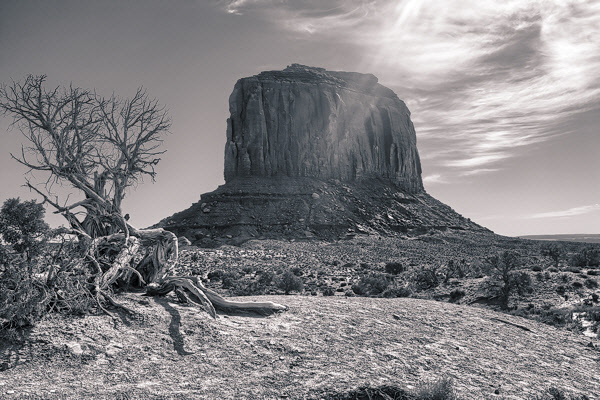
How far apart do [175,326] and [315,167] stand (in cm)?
7597

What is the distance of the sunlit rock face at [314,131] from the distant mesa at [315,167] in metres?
0.22

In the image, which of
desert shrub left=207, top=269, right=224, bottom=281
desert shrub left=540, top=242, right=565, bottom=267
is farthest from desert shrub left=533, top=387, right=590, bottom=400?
desert shrub left=540, top=242, right=565, bottom=267

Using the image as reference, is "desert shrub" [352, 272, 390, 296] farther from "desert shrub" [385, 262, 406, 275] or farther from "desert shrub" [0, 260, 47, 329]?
"desert shrub" [0, 260, 47, 329]

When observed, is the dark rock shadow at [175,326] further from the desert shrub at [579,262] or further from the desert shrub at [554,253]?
the desert shrub at [579,262]

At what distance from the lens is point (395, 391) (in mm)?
6324

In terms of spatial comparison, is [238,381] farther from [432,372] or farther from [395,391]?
[432,372]

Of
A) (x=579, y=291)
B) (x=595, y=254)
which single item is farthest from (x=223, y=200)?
(x=579, y=291)

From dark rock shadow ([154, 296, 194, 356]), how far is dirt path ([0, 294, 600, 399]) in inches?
0.7

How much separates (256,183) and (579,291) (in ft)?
197

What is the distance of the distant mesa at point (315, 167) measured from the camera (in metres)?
61.5

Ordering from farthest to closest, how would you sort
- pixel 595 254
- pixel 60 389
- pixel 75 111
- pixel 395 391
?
pixel 595 254 → pixel 75 111 → pixel 395 391 → pixel 60 389

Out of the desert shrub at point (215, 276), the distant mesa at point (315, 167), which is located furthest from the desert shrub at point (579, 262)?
the distant mesa at point (315, 167)

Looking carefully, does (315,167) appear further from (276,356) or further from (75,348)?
(75,348)

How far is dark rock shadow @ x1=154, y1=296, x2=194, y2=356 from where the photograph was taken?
6878 mm
